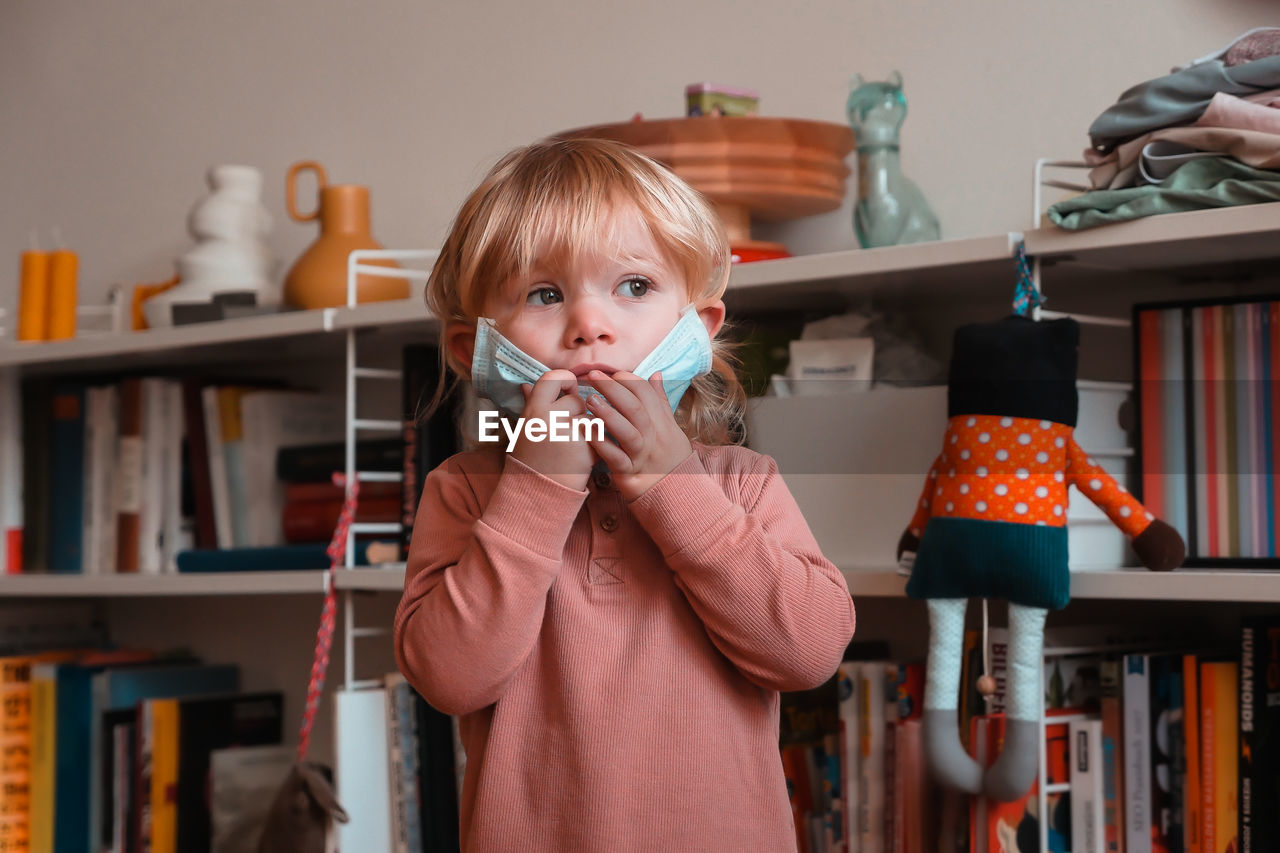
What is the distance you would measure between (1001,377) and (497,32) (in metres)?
1.01

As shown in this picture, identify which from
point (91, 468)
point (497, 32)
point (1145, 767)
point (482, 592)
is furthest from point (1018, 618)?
point (91, 468)

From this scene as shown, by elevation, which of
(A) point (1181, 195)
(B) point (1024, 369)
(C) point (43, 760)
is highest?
(A) point (1181, 195)

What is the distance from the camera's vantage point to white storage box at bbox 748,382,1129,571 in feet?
3.86

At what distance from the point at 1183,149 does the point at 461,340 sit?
0.59m

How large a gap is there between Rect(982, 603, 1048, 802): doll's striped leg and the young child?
1.01ft

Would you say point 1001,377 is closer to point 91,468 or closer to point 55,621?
point 91,468

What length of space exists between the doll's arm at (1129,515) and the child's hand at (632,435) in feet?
1.39

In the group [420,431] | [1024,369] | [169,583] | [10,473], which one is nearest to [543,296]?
[1024,369]

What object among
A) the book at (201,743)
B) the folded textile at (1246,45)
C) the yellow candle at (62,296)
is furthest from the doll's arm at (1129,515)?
the yellow candle at (62,296)

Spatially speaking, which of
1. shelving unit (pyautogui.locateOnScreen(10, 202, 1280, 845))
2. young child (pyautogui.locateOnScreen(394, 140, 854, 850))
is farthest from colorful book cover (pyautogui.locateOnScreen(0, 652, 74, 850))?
young child (pyautogui.locateOnScreen(394, 140, 854, 850))

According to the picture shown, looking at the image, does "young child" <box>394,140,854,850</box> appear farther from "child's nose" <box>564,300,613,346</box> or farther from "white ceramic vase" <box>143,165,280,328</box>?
"white ceramic vase" <box>143,165,280,328</box>

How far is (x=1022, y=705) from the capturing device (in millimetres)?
1045

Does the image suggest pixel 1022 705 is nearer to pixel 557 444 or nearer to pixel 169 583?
pixel 557 444

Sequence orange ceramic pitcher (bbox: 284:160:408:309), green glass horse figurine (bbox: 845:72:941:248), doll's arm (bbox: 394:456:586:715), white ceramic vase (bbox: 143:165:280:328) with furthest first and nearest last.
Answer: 1. white ceramic vase (bbox: 143:165:280:328)
2. orange ceramic pitcher (bbox: 284:160:408:309)
3. green glass horse figurine (bbox: 845:72:941:248)
4. doll's arm (bbox: 394:456:586:715)
